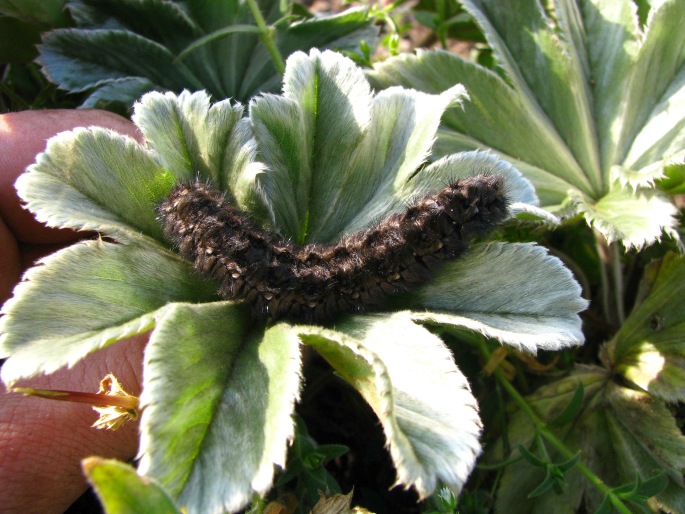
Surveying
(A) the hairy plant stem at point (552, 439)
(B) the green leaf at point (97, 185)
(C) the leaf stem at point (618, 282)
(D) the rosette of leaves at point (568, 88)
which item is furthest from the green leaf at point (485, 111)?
(B) the green leaf at point (97, 185)

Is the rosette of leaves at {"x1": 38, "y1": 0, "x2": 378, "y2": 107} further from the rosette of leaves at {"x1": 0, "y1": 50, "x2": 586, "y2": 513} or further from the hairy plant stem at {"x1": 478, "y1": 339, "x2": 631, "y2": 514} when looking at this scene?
the hairy plant stem at {"x1": 478, "y1": 339, "x2": 631, "y2": 514}

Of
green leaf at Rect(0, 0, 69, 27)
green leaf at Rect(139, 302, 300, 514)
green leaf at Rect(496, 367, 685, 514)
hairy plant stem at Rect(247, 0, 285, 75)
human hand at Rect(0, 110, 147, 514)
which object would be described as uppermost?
hairy plant stem at Rect(247, 0, 285, 75)

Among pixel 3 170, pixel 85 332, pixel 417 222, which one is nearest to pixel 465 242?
pixel 417 222

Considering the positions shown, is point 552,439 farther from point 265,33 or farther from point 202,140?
point 265,33

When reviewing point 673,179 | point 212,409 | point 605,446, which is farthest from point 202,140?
point 605,446

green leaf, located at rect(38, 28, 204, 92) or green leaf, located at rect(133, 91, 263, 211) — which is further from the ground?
green leaf, located at rect(133, 91, 263, 211)

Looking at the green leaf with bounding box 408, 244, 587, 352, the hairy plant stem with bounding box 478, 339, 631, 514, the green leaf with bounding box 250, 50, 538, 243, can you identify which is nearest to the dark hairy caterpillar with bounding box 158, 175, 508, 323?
the green leaf with bounding box 408, 244, 587, 352

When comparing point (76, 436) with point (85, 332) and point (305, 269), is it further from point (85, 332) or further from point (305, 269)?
point (305, 269)
